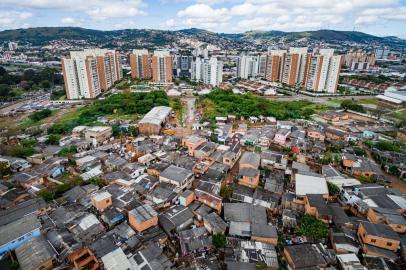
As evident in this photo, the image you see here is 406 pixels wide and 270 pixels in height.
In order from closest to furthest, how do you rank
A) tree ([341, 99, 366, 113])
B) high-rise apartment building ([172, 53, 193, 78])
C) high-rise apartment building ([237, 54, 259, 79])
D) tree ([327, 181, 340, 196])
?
tree ([327, 181, 340, 196]) < tree ([341, 99, 366, 113]) < high-rise apartment building ([237, 54, 259, 79]) < high-rise apartment building ([172, 53, 193, 78])

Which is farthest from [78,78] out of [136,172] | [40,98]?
[136,172]

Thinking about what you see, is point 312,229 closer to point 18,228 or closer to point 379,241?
point 379,241

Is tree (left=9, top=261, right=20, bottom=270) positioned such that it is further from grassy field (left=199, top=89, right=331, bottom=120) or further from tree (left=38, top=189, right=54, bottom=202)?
grassy field (left=199, top=89, right=331, bottom=120)

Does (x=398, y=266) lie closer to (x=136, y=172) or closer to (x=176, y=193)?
(x=176, y=193)

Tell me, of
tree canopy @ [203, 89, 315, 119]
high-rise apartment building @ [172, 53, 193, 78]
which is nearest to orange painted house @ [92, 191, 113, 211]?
tree canopy @ [203, 89, 315, 119]

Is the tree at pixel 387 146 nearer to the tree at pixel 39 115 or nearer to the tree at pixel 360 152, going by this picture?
the tree at pixel 360 152

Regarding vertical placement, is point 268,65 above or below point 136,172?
above

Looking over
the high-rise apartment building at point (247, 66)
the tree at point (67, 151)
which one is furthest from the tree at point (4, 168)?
the high-rise apartment building at point (247, 66)
